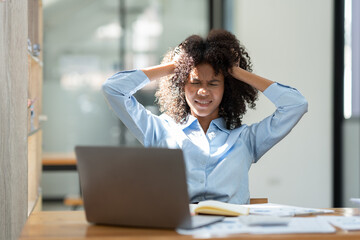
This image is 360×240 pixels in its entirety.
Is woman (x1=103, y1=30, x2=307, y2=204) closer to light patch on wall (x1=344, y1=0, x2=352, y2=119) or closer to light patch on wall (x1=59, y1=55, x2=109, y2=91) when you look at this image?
light patch on wall (x1=344, y1=0, x2=352, y2=119)

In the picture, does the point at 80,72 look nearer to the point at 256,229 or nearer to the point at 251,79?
the point at 251,79

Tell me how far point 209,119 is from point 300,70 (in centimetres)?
241

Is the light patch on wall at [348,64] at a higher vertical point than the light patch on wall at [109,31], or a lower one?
lower

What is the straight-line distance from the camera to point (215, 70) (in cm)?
222

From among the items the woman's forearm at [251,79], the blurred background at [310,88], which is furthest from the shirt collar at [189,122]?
the blurred background at [310,88]

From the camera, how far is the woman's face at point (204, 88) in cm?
222

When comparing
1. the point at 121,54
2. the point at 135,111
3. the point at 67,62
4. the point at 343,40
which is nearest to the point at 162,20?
the point at 121,54

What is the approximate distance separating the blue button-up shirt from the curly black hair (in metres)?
0.09

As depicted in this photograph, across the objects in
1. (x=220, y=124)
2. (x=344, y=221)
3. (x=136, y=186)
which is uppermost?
(x=220, y=124)

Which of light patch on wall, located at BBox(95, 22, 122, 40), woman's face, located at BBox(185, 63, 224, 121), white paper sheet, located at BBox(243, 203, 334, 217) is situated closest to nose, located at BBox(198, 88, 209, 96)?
woman's face, located at BBox(185, 63, 224, 121)

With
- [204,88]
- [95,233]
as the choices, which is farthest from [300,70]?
[95,233]

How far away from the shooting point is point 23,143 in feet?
7.36

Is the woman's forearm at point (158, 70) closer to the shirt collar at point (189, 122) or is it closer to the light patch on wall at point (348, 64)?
the shirt collar at point (189, 122)

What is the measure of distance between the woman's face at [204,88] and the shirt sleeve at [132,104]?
0.56ft
